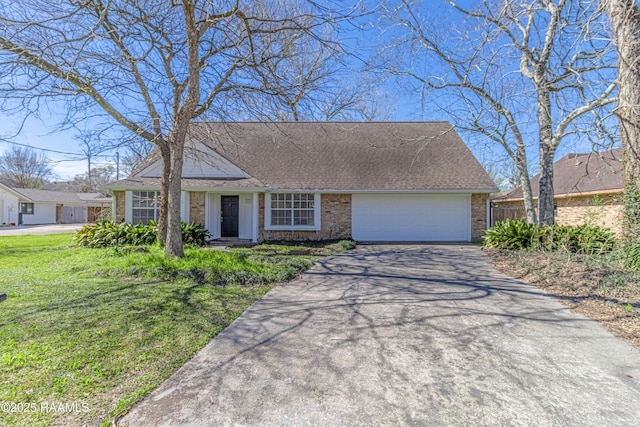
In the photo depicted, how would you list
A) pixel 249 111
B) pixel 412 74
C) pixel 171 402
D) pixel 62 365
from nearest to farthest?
pixel 171 402, pixel 62 365, pixel 249 111, pixel 412 74

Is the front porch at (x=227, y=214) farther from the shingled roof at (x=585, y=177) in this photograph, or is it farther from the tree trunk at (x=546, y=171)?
the shingled roof at (x=585, y=177)

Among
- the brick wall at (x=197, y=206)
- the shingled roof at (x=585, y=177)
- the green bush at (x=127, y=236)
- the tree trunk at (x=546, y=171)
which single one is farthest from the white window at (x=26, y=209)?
the shingled roof at (x=585, y=177)

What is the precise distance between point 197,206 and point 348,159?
22.9 ft

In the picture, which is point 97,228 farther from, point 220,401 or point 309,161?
point 220,401

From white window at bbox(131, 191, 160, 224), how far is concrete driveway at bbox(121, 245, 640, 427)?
9.63 meters

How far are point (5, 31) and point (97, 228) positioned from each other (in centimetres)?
699

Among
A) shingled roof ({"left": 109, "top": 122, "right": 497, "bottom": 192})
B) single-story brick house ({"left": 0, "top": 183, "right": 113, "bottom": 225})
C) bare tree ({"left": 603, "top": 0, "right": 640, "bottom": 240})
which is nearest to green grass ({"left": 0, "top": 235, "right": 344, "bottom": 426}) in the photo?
shingled roof ({"left": 109, "top": 122, "right": 497, "bottom": 192})

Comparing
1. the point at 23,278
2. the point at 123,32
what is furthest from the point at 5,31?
the point at 23,278

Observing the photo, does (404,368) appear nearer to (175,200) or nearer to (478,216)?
(175,200)

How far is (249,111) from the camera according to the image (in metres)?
8.16

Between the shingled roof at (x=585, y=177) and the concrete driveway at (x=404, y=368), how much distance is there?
8.83 m

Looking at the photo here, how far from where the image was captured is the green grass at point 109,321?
2.53m

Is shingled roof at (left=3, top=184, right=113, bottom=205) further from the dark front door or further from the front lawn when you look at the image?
the front lawn

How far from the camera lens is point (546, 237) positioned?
9531 millimetres
